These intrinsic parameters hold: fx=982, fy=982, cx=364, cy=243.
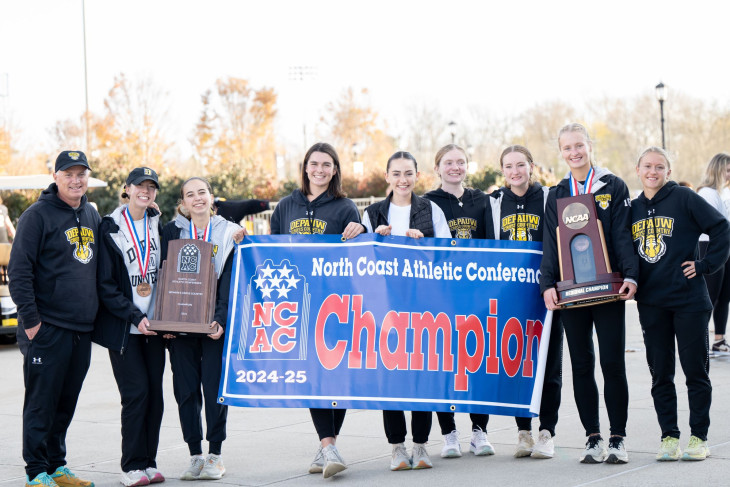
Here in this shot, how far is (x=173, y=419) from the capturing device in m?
8.36

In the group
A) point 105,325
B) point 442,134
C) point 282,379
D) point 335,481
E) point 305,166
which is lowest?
point 335,481

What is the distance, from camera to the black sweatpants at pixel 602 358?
6109 millimetres

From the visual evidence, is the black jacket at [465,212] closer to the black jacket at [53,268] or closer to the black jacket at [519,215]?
the black jacket at [519,215]

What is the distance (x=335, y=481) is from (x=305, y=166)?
2.05 meters

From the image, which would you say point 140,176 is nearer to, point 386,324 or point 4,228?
point 386,324

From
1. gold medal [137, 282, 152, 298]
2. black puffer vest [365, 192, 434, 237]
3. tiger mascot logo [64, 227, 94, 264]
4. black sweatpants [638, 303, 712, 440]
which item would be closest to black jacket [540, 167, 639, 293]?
black sweatpants [638, 303, 712, 440]

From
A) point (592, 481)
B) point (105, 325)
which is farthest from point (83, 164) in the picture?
point (592, 481)

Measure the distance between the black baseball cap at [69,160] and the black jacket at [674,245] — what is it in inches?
138

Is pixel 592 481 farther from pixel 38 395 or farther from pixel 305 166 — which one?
pixel 38 395

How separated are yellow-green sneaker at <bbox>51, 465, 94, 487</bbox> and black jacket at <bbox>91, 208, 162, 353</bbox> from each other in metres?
0.80

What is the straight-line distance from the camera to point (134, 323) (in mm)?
6047

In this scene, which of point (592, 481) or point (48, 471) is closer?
point (592, 481)

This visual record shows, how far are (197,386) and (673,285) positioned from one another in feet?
9.98

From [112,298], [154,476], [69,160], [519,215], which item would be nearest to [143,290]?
[112,298]
